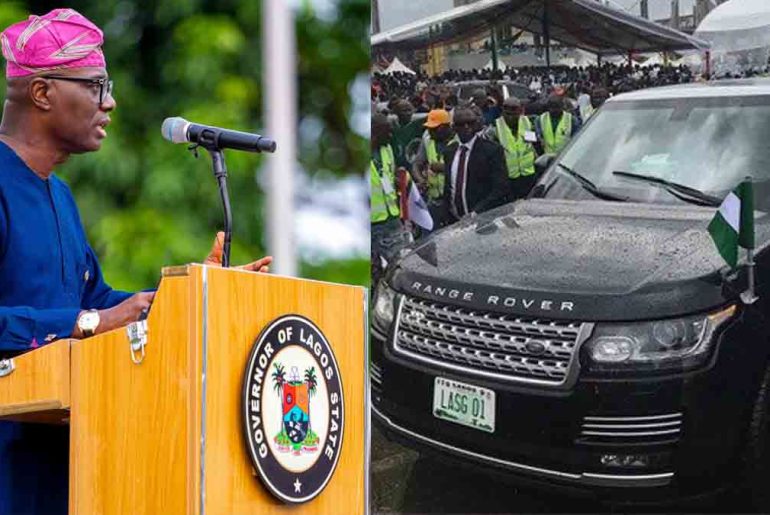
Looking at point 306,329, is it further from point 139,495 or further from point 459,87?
point 459,87

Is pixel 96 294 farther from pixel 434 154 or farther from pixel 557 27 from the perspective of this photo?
pixel 557 27

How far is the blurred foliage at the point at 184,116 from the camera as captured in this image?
462 centimetres

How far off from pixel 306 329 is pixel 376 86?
1.25 meters

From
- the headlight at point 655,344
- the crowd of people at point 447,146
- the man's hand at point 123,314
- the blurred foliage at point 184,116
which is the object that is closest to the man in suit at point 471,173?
the crowd of people at point 447,146

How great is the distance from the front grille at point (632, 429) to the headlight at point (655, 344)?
118mm

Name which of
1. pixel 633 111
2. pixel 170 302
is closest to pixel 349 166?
pixel 633 111

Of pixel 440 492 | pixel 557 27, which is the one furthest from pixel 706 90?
pixel 440 492

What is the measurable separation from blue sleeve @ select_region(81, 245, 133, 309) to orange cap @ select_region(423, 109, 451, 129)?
1039 mm

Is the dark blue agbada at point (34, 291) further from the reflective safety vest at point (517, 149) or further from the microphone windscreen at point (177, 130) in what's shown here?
the reflective safety vest at point (517, 149)

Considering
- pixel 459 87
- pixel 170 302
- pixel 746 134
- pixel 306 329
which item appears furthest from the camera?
pixel 459 87

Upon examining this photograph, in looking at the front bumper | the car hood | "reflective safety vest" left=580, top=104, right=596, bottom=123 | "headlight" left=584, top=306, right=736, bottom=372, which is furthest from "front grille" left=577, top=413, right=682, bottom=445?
"reflective safety vest" left=580, top=104, right=596, bottom=123

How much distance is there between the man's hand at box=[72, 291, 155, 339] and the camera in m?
2.70

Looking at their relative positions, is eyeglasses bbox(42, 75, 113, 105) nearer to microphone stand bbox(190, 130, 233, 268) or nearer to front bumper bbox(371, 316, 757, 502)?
microphone stand bbox(190, 130, 233, 268)

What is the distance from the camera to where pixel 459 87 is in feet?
12.6
